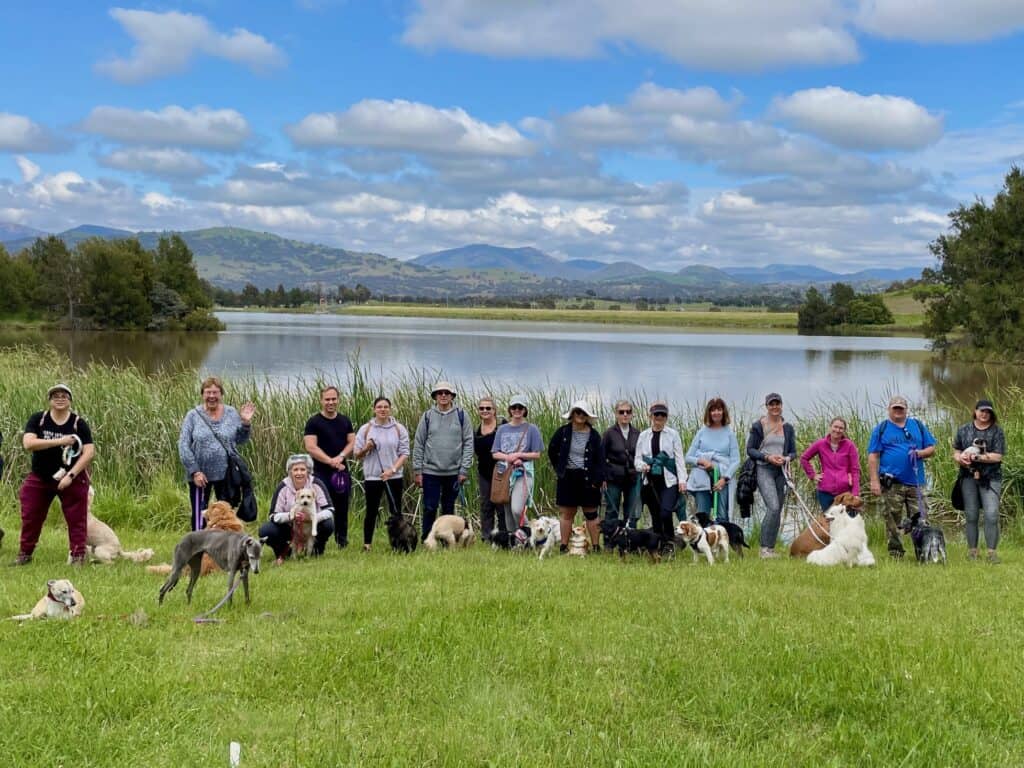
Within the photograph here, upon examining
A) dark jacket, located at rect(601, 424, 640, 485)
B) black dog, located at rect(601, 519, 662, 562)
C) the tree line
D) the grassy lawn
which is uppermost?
the tree line

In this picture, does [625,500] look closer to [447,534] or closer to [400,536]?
[447,534]

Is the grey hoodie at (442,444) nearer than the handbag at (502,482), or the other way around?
the handbag at (502,482)

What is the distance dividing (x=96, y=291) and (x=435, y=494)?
68.2 meters

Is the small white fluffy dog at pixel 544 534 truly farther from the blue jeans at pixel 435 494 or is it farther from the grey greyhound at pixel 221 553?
the grey greyhound at pixel 221 553

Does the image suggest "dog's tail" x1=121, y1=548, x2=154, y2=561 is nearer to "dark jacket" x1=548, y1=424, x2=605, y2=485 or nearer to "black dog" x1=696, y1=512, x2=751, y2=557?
"dark jacket" x1=548, y1=424, x2=605, y2=485

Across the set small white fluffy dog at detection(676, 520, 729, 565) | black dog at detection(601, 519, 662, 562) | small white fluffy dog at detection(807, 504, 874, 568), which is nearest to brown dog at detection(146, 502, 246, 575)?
black dog at detection(601, 519, 662, 562)

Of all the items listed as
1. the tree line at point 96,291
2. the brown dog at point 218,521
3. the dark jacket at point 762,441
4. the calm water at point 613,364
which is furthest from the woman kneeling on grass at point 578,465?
the tree line at point 96,291

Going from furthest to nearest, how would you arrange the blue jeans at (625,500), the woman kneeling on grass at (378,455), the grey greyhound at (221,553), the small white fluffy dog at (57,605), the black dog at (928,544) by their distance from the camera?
the blue jeans at (625,500)
the woman kneeling on grass at (378,455)
the black dog at (928,544)
the grey greyhound at (221,553)
the small white fluffy dog at (57,605)

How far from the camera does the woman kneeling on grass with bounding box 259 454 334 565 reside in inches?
324

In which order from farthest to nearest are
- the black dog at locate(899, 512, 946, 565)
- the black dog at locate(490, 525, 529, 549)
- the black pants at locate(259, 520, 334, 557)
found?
the black dog at locate(490, 525, 529, 549) → the black dog at locate(899, 512, 946, 565) → the black pants at locate(259, 520, 334, 557)

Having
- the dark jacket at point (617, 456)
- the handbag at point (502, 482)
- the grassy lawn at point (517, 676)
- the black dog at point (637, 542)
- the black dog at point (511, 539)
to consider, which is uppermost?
the dark jacket at point (617, 456)

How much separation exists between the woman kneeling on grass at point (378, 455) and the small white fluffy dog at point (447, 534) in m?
0.60

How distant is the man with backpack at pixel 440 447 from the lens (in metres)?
9.13

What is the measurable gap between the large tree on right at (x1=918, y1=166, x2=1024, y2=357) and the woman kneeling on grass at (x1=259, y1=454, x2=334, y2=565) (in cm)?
4225
